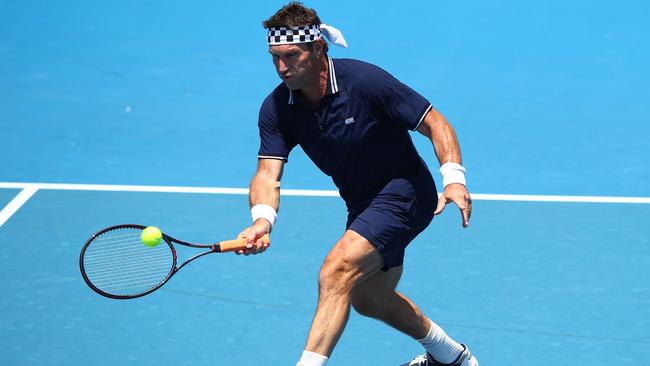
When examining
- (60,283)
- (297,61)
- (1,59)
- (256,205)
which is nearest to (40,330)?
(60,283)

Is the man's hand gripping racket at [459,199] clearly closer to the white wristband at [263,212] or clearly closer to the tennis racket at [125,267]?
the white wristband at [263,212]

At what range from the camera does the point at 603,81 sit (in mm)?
10594

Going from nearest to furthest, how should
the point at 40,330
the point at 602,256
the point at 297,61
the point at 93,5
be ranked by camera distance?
1. the point at 297,61
2. the point at 40,330
3. the point at 602,256
4. the point at 93,5

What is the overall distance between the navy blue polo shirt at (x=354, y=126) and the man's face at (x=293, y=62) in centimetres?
14

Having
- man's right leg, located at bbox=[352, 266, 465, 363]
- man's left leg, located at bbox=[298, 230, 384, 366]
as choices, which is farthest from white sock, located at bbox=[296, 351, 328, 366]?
man's right leg, located at bbox=[352, 266, 465, 363]

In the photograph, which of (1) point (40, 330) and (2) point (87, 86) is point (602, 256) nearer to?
(1) point (40, 330)

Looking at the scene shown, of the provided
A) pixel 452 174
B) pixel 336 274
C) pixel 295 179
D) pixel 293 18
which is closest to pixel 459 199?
pixel 452 174

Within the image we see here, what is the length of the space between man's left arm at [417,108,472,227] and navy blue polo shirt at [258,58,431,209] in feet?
0.18

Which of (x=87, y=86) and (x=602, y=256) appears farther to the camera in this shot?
(x=87, y=86)

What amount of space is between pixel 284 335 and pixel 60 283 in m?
1.52

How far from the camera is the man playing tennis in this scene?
4766 millimetres

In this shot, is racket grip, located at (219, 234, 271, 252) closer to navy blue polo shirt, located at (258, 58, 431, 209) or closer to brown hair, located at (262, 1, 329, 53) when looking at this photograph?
navy blue polo shirt, located at (258, 58, 431, 209)

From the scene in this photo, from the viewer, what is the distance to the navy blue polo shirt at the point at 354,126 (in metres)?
4.95

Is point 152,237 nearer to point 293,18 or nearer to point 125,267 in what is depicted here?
point 125,267
